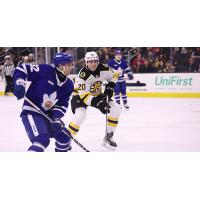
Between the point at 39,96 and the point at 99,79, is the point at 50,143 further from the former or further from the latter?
the point at 99,79

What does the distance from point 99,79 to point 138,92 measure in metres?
0.93

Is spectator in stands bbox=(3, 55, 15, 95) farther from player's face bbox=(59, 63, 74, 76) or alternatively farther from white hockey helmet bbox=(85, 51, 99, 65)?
white hockey helmet bbox=(85, 51, 99, 65)

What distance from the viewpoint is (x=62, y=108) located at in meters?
3.43

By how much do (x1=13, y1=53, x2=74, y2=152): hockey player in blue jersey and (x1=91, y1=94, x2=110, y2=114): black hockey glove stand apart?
40 centimetres

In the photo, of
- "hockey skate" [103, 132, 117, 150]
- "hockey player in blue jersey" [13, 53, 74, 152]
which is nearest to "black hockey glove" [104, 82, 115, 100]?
"hockey skate" [103, 132, 117, 150]

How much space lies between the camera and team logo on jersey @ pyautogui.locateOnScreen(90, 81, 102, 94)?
13.1ft

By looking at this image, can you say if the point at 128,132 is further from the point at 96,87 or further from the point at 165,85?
the point at 165,85

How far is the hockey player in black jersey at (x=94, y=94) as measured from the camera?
3863mm

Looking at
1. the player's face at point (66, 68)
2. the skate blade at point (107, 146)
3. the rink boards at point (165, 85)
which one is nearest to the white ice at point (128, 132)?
the skate blade at point (107, 146)

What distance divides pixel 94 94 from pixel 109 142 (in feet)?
1.51

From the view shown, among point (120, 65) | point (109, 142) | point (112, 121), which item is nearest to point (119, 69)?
point (120, 65)

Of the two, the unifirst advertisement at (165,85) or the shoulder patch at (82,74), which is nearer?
the shoulder patch at (82,74)

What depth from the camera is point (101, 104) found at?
3.89 meters

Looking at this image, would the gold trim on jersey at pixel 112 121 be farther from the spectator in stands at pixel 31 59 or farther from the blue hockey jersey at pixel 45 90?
the spectator in stands at pixel 31 59
